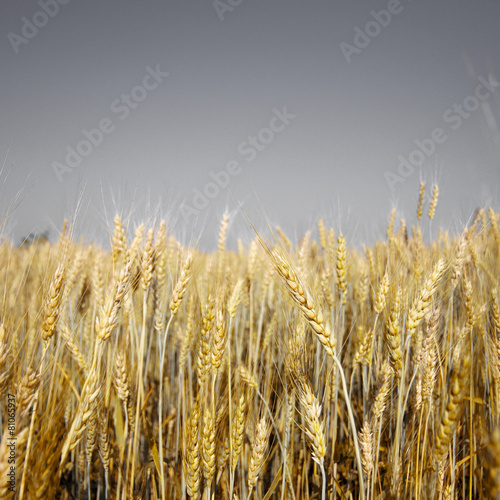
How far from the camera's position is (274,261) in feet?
3.67

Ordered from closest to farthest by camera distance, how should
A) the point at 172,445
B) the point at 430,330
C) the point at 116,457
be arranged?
the point at 430,330, the point at 116,457, the point at 172,445

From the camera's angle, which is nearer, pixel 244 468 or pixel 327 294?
pixel 244 468

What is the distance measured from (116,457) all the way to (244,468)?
644 millimetres

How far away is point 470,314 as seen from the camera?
66.9 inches

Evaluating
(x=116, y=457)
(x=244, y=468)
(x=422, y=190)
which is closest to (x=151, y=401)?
(x=116, y=457)

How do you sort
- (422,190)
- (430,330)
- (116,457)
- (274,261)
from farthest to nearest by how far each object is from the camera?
(422,190), (116,457), (430,330), (274,261)

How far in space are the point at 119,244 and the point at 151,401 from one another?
1064mm

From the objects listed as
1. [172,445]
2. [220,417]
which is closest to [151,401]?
[172,445]

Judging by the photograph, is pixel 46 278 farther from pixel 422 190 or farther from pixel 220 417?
pixel 422 190

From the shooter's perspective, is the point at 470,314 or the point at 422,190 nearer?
the point at 470,314

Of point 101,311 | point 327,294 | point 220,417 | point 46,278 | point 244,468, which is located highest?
point 327,294

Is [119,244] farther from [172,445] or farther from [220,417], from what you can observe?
[172,445]

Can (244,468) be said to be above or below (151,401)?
below

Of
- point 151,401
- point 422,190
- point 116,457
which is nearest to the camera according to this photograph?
point 116,457
